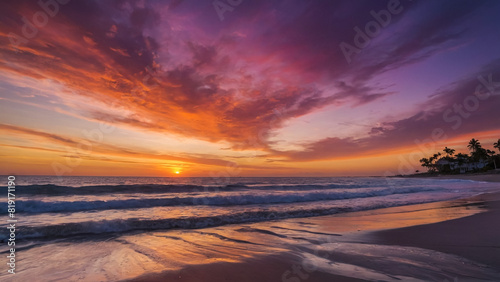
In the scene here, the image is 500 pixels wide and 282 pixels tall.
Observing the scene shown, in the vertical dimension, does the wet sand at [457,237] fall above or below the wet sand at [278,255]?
below

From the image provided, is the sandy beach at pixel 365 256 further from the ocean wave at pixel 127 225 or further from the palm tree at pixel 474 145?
the palm tree at pixel 474 145

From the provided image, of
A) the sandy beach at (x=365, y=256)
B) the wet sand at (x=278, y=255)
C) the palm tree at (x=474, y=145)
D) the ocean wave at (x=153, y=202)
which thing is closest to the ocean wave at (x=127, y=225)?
the wet sand at (x=278, y=255)

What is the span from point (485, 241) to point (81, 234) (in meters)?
13.5

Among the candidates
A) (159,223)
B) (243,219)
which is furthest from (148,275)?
(243,219)

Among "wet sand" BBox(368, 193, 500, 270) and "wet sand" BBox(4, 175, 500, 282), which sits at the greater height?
"wet sand" BBox(4, 175, 500, 282)

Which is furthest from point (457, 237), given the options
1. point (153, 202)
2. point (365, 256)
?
point (153, 202)

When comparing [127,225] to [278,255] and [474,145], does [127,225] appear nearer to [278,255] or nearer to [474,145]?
[278,255]

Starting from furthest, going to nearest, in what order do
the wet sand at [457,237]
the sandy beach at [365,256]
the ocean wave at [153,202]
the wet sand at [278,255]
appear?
the ocean wave at [153,202] → the wet sand at [457,237] → the wet sand at [278,255] → the sandy beach at [365,256]

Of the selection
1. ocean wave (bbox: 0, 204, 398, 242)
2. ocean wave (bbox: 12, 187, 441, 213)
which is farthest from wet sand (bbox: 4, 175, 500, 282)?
ocean wave (bbox: 12, 187, 441, 213)

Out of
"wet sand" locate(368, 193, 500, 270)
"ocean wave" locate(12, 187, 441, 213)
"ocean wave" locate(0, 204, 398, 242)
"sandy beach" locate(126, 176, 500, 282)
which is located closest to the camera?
"sandy beach" locate(126, 176, 500, 282)

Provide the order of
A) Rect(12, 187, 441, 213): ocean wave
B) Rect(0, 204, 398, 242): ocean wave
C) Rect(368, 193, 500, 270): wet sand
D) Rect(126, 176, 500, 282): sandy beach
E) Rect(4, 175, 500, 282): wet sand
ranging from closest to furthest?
Rect(126, 176, 500, 282): sandy beach
Rect(4, 175, 500, 282): wet sand
Rect(368, 193, 500, 270): wet sand
Rect(0, 204, 398, 242): ocean wave
Rect(12, 187, 441, 213): ocean wave

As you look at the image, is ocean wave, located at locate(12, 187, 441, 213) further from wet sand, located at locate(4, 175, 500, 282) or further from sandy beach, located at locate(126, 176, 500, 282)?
sandy beach, located at locate(126, 176, 500, 282)

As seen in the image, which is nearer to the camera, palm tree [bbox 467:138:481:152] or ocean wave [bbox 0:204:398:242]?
ocean wave [bbox 0:204:398:242]

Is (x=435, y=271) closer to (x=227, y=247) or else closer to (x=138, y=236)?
(x=227, y=247)
